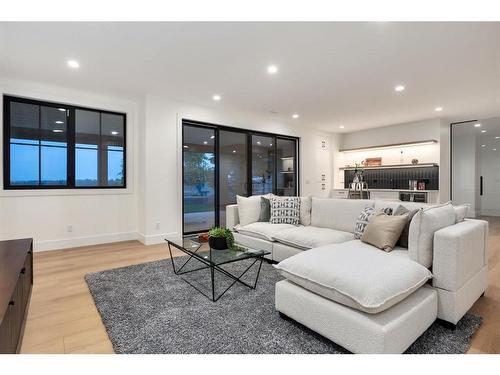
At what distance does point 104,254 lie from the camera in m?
3.84

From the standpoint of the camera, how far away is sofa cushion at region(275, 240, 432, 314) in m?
1.51

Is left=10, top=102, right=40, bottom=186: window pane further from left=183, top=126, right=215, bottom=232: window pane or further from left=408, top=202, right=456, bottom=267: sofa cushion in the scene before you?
left=408, top=202, right=456, bottom=267: sofa cushion

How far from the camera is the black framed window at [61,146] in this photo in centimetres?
387

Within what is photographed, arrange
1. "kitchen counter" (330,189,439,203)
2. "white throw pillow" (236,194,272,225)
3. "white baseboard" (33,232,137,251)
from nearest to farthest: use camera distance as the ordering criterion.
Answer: "white throw pillow" (236,194,272,225) < "white baseboard" (33,232,137,251) < "kitchen counter" (330,189,439,203)

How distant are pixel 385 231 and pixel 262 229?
5.02 feet

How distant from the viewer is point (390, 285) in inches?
61.8

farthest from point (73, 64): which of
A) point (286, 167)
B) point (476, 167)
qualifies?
point (476, 167)

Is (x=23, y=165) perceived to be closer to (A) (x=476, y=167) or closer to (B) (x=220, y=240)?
(B) (x=220, y=240)

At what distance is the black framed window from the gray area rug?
7.46 feet

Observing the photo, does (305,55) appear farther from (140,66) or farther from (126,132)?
(126,132)

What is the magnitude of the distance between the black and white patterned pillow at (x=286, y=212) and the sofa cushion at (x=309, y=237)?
0.41 meters

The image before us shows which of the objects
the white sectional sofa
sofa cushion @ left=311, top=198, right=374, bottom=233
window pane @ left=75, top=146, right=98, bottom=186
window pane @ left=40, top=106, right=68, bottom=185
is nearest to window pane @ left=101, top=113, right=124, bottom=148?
window pane @ left=75, top=146, right=98, bottom=186
